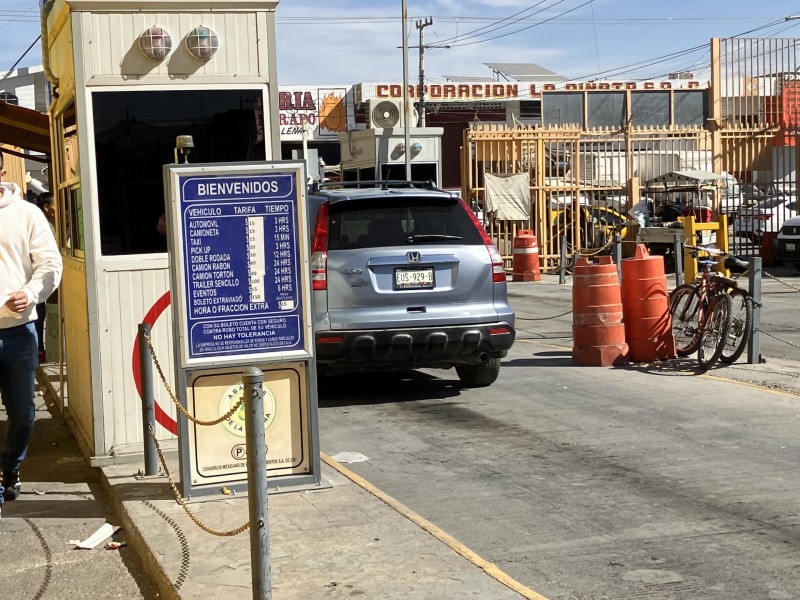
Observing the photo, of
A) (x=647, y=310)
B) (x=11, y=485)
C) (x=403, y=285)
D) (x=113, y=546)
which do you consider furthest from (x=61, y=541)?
(x=647, y=310)

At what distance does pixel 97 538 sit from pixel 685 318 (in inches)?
291

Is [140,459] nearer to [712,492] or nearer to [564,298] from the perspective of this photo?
[712,492]

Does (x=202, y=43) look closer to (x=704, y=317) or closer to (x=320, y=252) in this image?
(x=320, y=252)

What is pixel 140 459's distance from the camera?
7863 millimetres

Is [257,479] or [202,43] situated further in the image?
[202,43]

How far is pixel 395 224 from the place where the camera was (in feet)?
33.7

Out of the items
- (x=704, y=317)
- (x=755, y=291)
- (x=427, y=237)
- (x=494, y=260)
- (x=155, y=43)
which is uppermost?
(x=155, y=43)

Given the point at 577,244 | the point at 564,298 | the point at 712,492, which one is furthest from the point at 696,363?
the point at 577,244

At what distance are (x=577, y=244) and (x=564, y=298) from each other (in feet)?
21.9

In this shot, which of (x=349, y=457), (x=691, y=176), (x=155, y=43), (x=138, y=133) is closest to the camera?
(x=155, y=43)

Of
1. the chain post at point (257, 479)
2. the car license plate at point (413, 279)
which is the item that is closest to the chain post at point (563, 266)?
the car license plate at point (413, 279)

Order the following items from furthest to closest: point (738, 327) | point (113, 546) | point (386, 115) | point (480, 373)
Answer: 1. point (386, 115)
2. point (738, 327)
3. point (480, 373)
4. point (113, 546)

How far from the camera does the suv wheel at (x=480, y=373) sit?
36.2 feet

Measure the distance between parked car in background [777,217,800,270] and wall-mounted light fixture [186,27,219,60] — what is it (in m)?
18.9
